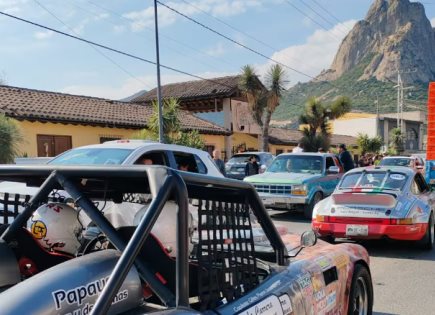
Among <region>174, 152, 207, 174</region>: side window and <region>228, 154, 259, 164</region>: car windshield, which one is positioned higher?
<region>174, 152, 207, 174</region>: side window

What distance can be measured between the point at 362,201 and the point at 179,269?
6.42m

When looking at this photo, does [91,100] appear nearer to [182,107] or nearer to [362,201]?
[182,107]

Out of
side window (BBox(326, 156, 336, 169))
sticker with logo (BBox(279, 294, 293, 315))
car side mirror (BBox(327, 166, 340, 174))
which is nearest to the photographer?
sticker with logo (BBox(279, 294, 293, 315))

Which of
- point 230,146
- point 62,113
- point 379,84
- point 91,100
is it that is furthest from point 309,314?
point 379,84

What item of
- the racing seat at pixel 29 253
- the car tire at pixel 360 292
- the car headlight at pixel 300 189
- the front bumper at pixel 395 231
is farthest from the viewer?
the car headlight at pixel 300 189

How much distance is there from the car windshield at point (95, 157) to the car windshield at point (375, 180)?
13.5 ft

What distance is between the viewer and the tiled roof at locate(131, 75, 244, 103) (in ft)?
102

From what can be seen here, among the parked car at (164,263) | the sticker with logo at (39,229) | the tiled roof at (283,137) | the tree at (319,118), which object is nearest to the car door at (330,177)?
the parked car at (164,263)

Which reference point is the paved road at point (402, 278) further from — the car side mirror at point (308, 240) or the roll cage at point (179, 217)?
the roll cage at point (179, 217)

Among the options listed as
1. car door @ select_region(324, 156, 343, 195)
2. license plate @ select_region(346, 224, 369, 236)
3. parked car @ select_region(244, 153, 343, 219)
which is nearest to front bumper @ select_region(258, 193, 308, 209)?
parked car @ select_region(244, 153, 343, 219)

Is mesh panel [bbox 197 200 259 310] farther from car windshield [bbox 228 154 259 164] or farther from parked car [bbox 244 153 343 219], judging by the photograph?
car windshield [bbox 228 154 259 164]

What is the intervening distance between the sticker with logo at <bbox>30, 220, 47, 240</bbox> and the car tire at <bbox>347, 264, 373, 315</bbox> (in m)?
2.24

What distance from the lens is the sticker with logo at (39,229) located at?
282 centimetres

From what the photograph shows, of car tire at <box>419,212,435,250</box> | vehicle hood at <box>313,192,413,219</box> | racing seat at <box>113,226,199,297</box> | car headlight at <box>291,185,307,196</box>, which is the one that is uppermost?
racing seat at <box>113,226,199,297</box>
